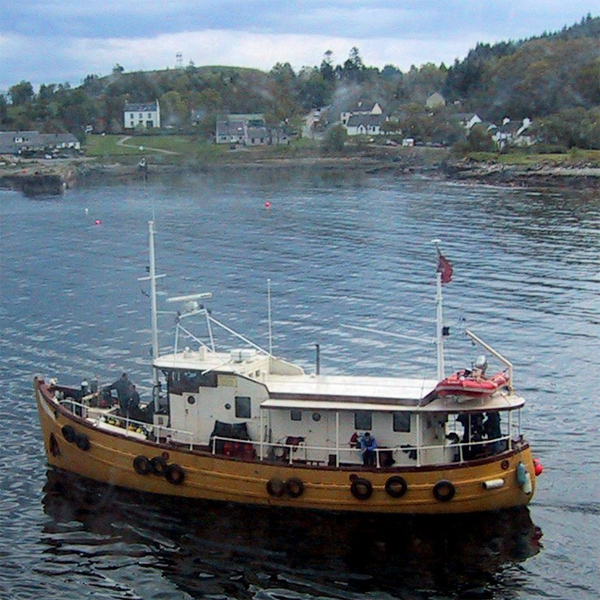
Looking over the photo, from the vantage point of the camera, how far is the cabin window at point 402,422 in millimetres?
23875

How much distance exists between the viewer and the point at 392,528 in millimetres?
Answer: 23438

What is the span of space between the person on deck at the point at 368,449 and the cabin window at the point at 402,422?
0.69 metres

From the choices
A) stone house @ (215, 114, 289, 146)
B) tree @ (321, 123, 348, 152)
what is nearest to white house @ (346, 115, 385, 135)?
stone house @ (215, 114, 289, 146)

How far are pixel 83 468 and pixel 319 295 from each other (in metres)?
24.6

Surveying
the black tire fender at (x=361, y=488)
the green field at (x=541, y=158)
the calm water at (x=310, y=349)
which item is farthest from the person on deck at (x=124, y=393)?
the green field at (x=541, y=158)

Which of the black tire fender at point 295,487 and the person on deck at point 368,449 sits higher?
the person on deck at point 368,449

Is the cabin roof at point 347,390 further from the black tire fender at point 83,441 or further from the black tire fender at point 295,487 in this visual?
the black tire fender at point 83,441

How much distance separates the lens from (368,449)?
23.7 m

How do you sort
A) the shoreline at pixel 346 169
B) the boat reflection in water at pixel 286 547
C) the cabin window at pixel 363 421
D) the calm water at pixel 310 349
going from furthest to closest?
1. the shoreline at pixel 346 169
2. the cabin window at pixel 363 421
3. the calm water at pixel 310 349
4. the boat reflection in water at pixel 286 547

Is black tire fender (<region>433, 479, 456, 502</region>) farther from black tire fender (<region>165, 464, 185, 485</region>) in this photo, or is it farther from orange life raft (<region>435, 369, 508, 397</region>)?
black tire fender (<region>165, 464, 185, 485</region>)

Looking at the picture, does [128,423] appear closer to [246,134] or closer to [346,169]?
[346,169]

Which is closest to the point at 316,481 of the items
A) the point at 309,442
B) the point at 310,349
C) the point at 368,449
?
the point at 309,442

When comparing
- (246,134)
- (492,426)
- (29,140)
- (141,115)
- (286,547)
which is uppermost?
(141,115)

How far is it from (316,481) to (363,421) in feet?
6.25
